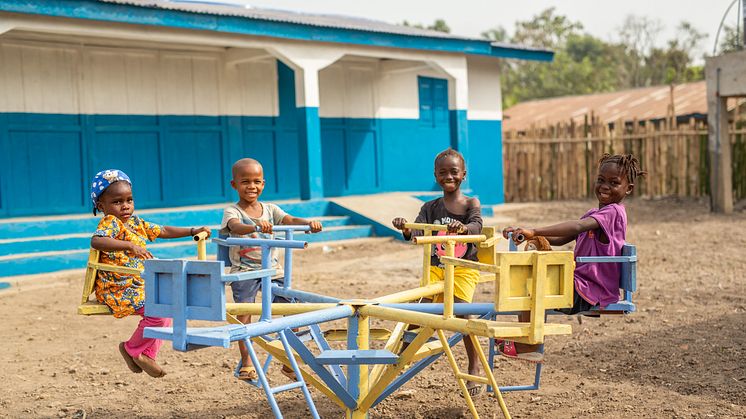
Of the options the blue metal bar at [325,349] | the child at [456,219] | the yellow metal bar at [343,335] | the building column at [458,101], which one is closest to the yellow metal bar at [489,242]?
the child at [456,219]

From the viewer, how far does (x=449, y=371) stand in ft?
16.2

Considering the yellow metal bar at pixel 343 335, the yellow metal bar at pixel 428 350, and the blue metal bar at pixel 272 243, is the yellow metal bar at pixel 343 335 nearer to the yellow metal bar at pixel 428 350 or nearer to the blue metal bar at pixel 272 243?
the yellow metal bar at pixel 428 350

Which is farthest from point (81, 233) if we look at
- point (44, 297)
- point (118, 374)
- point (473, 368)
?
point (473, 368)

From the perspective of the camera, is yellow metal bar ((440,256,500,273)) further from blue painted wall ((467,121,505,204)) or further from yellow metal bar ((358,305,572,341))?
blue painted wall ((467,121,505,204))

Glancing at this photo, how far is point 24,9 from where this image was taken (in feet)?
30.6

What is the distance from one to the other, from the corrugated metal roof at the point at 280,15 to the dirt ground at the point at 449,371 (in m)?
4.47

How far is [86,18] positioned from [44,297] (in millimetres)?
3769

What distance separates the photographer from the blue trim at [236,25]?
959cm

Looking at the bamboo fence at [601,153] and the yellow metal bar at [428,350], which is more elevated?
the bamboo fence at [601,153]

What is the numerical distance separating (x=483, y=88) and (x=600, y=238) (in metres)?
12.9

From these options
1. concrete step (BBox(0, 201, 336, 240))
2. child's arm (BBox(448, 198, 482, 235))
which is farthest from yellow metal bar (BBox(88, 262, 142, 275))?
concrete step (BBox(0, 201, 336, 240))

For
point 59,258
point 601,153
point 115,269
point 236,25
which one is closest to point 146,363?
point 115,269

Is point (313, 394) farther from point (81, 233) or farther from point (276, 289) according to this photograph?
point (81, 233)

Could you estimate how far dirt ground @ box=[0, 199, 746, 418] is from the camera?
4207 mm
